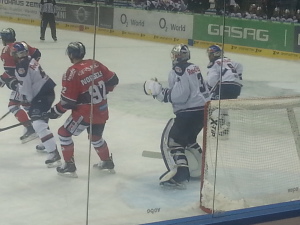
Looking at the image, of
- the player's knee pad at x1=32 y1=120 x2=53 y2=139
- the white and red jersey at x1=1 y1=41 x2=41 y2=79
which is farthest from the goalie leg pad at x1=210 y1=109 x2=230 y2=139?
the white and red jersey at x1=1 y1=41 x2=41 y2=79

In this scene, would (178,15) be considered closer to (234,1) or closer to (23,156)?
(234,1)

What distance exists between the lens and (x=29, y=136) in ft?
7.86

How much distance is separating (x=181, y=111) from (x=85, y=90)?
0.41 meters

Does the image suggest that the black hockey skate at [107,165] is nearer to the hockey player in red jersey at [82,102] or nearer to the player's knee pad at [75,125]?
the hockey player in red jersey at [82,102]

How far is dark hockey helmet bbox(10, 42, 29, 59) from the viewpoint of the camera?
2223 mm

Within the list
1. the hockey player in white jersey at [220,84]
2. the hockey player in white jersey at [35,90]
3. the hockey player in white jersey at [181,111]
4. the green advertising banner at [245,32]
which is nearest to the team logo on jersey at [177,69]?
the hockey player in white jersey at [181,111]

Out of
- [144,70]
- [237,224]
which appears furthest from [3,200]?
[144,70]

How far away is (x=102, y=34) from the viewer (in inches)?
83.2

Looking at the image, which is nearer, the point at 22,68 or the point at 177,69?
the point at 22,68

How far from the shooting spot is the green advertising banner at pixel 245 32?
2594 mm

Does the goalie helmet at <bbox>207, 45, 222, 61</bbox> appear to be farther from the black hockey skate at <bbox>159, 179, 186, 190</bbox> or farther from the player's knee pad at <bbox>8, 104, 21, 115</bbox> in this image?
the player's knee pad at <bbox>8, 104, 21, 115</bbox>

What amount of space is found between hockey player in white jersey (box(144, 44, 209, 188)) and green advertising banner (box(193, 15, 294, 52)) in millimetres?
217

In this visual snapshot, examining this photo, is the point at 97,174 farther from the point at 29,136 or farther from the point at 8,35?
the point at 8,35

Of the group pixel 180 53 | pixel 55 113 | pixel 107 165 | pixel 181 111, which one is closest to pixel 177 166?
pixel 181 111
